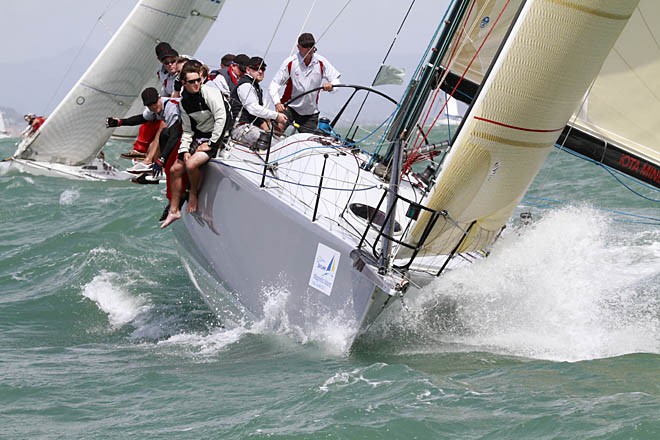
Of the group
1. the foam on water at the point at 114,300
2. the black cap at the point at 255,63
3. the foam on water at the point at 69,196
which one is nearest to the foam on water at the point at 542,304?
the black cap at the point at 255,63

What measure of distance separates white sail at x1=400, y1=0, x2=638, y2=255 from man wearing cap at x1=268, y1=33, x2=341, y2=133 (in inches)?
91.8

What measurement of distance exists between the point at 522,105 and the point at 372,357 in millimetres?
1601

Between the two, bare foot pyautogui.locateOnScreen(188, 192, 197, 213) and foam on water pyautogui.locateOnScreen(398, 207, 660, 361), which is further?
bare foot pyautogui.locateOnScreen(188, 192, 197, 213)

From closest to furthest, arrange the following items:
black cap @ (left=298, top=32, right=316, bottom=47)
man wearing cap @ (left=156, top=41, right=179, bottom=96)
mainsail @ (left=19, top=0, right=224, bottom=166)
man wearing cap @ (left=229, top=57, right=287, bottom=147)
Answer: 1. man wearing cap @ (left=229, top=57, right=287, bottom=147)
2. black cap @ (left=298, top=32, right=316, bottom=47)
3. man wearing cap @ (left=156, top=41, right=179, bottom=96)
4. mainsail @ (left=19, top=0, right=224, bottom=166)

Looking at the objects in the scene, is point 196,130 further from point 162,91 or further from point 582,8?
point 582,8

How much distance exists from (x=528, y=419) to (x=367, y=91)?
3358mm

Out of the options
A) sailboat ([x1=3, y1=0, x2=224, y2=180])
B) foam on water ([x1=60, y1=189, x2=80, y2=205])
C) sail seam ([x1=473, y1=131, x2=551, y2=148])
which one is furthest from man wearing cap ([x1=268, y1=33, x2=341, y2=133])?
sailboat ([x1=3, y1=0, x2=224, y2=180])

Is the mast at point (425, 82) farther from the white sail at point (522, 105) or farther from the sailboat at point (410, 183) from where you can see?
the white sail at point (522, 105)

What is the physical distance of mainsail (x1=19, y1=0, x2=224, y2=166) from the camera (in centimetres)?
1494

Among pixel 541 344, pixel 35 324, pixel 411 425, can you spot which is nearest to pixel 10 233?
pixel 35 324

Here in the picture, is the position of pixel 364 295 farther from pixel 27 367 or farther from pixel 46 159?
pixel 46 159

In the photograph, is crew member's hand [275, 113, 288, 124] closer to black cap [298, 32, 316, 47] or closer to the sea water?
black cap [298, 32, 316, 47]

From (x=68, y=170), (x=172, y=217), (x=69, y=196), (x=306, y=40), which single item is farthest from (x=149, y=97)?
(x=68, y=170)

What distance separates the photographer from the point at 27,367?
5.75m
